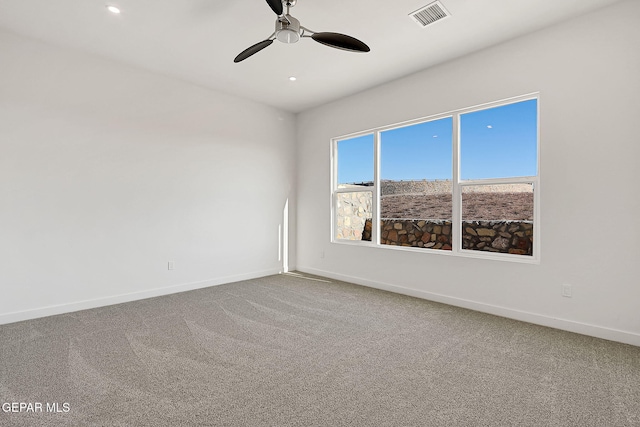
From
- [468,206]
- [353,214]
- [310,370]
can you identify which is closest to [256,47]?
[310,370]

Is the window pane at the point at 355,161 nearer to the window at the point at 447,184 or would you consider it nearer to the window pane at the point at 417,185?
the window at the point at 447,184

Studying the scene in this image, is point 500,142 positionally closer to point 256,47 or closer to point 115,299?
point 256,47

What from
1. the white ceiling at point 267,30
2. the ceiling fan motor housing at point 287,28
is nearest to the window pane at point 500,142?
the white ceiling at point 267,30

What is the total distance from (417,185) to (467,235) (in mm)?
885

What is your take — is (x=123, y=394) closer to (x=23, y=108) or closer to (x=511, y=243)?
(x=23, y=108)

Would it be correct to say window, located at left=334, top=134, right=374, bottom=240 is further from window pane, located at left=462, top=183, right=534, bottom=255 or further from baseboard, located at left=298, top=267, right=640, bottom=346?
window pane, located at left=462, top=183, right=534, bottom=255

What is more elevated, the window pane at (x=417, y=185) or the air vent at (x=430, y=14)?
the air vent at (x=430, y=14)

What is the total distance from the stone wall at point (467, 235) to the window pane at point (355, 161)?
75cm

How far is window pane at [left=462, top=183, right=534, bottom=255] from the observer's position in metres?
3.09

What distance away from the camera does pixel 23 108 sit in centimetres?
302

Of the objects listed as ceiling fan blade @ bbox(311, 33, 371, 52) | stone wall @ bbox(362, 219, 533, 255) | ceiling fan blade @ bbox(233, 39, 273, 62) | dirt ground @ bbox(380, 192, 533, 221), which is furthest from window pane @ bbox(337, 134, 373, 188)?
ceiling fan blade @ bbox(233, 39, 273, 62)

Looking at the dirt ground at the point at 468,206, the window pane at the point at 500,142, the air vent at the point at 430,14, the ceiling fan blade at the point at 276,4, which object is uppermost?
the air vent at the point at 430,14

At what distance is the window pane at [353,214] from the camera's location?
4.57 metres

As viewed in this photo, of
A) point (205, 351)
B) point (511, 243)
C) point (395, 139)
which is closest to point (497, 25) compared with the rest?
point (395, 139)
